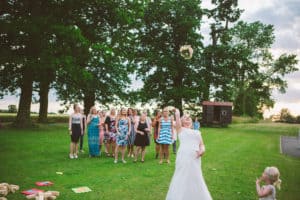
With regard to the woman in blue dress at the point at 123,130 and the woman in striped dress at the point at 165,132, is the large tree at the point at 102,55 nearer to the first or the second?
the woman in blue dress at the point at 123,130

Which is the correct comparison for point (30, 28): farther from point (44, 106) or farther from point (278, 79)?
point (278, 79)

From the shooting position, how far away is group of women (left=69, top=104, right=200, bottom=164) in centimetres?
1407

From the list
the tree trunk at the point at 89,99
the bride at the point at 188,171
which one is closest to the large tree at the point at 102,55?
the tree trunk at the point at 89,99

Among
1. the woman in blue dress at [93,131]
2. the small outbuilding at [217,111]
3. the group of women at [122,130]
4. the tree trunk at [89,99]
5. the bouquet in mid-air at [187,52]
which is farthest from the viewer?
the small outbuilding at [217,111]

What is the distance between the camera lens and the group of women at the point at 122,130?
46.2 feet

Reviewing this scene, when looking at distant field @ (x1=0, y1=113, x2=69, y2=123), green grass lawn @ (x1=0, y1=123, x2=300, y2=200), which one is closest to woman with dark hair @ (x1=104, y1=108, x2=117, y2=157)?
green grass lawn @ (x1=0, y1=123, x2=300, y2=200)

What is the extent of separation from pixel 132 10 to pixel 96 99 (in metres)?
10.8

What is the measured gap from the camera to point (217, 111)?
4453 cm

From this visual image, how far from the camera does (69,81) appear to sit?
3156 centimetres

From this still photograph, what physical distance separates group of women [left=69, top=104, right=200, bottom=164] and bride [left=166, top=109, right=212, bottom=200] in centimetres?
559

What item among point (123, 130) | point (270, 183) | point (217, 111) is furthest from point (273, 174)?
Result: point (217, 111)

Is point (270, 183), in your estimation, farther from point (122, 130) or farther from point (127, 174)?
point (122, 130)

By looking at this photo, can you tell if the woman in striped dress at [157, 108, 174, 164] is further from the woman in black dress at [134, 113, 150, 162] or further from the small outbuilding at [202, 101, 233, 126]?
the small outbuilding at [202, 101, 233, 126]

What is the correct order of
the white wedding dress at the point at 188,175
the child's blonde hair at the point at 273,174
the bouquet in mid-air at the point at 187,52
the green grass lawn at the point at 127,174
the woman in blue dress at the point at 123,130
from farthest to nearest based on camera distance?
the bouquet in mid-air at the point at 187,52
the woman in blue dress at the point at 123,130
the green grass lawn at the point at 127,174
the white wedding dress at the point at 188,175
the child's blonde hair at the point at 273,174
